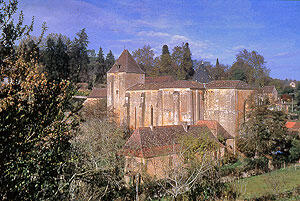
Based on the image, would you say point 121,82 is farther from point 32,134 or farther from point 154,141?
point 32,134

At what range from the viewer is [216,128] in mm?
31859

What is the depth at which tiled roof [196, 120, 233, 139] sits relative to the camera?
31812 mm

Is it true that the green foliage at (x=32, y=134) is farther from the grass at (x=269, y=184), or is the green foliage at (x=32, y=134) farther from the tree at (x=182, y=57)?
the tree at (x=182, y=57)

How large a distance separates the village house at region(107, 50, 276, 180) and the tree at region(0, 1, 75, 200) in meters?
18.2

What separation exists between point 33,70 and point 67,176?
3507 mm

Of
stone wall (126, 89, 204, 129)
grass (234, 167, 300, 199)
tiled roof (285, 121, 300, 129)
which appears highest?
stone wall (126, 89, 204, 129)

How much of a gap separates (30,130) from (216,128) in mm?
27772

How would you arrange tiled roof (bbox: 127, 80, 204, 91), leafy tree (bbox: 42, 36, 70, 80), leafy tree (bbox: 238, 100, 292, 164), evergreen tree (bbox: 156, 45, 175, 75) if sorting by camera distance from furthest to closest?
evergreen tree (bbox: 156, 45, 175, 75), tiled roof (bbox: 127, 80, 204, 91), leafy tree (bbox: 238, 100, 292, 164), leafy tree (bbox: 42, 36, 70, 80)

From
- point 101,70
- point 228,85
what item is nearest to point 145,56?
point 101,70

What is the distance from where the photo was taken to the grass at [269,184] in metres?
17.9

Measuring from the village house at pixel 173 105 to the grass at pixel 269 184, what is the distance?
707 centimetres

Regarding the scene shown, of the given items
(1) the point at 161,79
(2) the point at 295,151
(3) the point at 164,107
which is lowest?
(2) the point at 295,151

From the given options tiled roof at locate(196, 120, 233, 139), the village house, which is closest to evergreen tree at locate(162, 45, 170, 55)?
the village house

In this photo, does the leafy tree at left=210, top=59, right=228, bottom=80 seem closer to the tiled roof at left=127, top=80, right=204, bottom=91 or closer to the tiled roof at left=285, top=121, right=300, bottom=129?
the tiled roof at left=285, top=121, right=300, bottom=129
